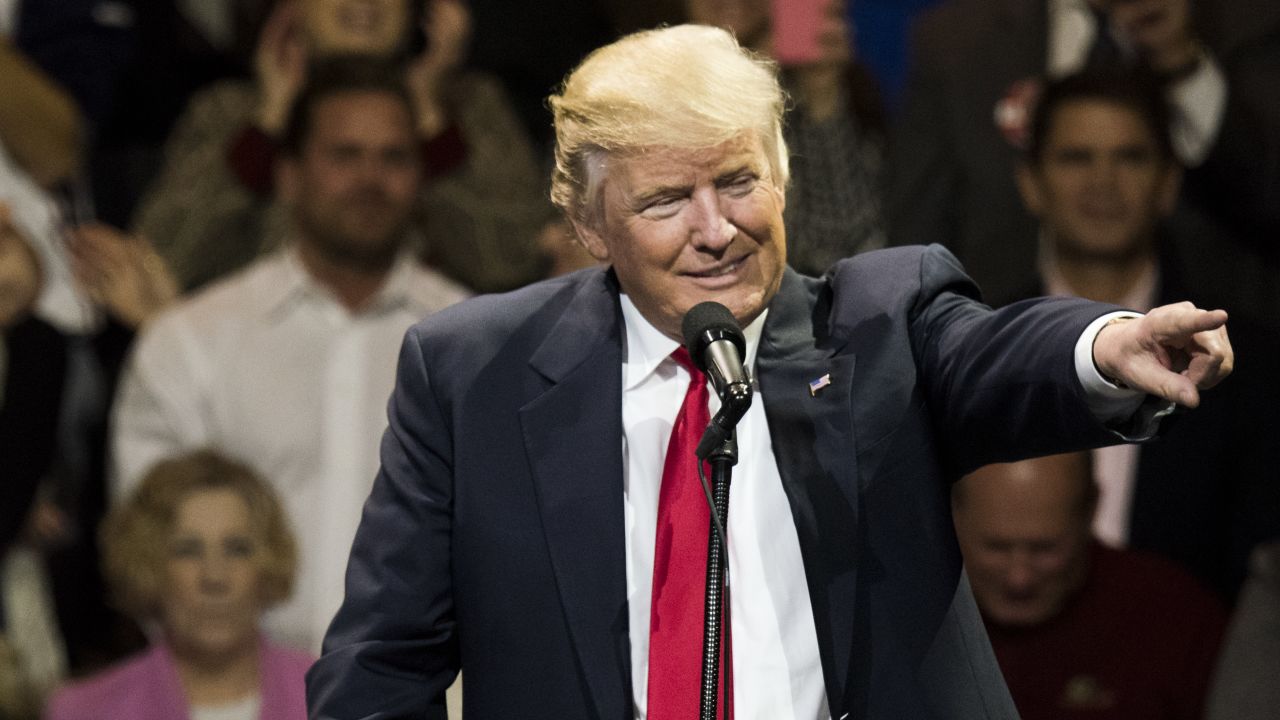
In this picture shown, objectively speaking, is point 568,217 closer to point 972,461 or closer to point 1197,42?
point 972,461

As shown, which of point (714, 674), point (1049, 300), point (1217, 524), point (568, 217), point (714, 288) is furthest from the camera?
point (1217, 524)

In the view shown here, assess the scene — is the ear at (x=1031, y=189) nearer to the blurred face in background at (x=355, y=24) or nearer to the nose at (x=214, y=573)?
the blurred face in background at (x=355, y=24)

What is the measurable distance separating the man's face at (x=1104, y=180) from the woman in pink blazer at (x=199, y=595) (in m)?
1.82

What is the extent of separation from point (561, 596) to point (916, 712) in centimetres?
38

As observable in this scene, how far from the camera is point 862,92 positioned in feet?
14.3

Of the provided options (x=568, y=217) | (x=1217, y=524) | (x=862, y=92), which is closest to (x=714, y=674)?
(x=568, y=217)

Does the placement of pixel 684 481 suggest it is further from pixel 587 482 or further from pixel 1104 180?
pixel 1104 180

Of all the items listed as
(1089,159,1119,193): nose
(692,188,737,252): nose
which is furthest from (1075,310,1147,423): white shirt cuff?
(1089,159,1119,193): nose

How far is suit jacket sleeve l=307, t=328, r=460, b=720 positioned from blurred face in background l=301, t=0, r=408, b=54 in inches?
102

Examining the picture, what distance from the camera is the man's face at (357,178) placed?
→ 4223 millimetres

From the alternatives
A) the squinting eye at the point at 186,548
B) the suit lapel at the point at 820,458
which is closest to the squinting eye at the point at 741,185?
the suit lapel at the point at 820,458

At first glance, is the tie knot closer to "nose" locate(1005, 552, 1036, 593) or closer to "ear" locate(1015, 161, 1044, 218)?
"nose" locate(1005, 552, 1036, 593)

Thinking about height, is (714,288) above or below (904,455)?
above

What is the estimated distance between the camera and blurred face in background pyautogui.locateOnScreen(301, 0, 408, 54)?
177 inches
